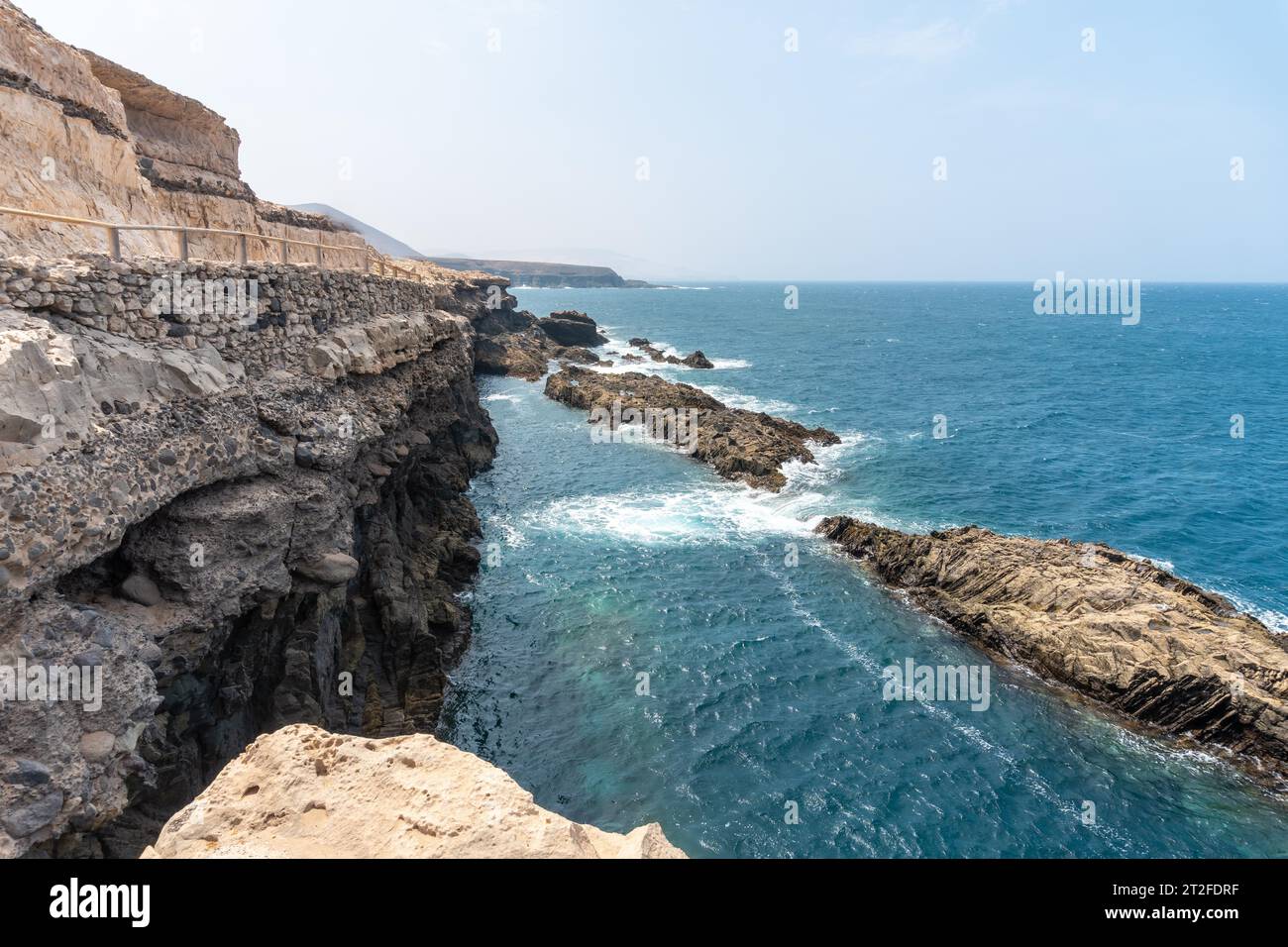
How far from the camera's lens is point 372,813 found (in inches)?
260

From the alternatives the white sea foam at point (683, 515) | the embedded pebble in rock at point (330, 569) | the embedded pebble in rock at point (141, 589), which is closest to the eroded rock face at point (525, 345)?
the white sea foam at point (683, 515)

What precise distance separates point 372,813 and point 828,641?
20.1 metres

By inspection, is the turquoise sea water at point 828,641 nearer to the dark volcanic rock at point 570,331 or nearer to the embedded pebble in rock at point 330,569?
the embedded pebble in rock at point 330,569

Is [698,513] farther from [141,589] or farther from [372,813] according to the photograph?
[372,813]

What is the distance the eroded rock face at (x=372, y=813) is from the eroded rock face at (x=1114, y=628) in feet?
68.5

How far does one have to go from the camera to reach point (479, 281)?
94.2 m

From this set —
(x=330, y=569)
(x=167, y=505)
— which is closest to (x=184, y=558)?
(x=167, y=505)

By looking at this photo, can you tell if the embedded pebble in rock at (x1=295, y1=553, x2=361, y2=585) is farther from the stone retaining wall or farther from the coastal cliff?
the stone retaining wall

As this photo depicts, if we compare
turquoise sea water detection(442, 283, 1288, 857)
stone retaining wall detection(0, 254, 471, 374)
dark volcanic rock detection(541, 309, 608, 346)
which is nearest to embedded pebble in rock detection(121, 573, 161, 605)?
stone retaining wall detection(0, 254, 471, 374)
